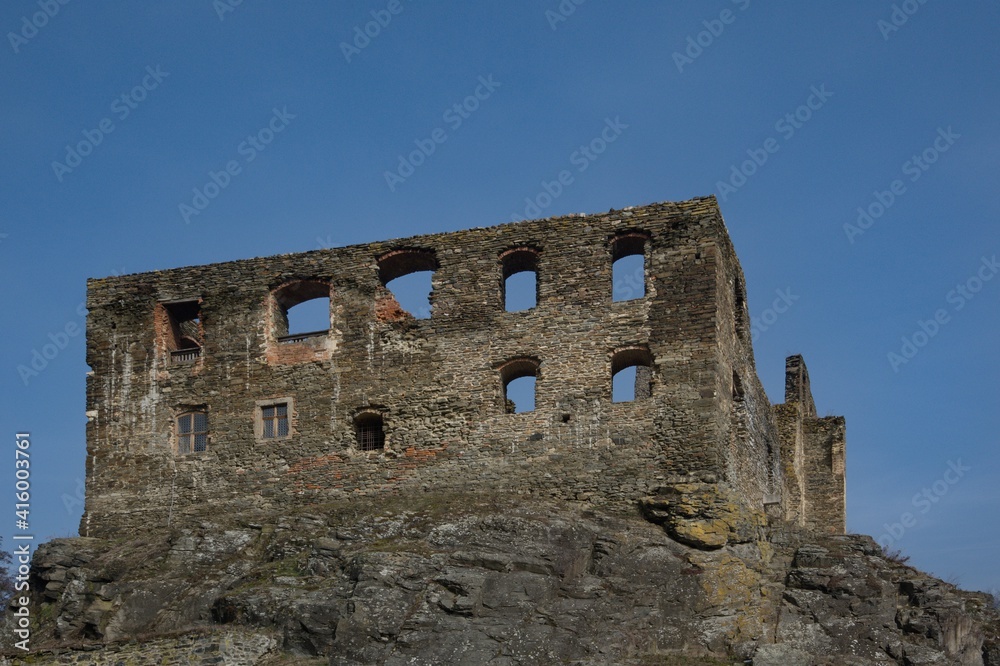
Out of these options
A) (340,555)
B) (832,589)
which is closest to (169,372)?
(340,555)

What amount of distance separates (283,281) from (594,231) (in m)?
8.04

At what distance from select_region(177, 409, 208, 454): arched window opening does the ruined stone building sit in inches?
2.0

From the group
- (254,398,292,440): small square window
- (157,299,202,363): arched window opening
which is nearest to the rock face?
(254,398,292,440): small square window

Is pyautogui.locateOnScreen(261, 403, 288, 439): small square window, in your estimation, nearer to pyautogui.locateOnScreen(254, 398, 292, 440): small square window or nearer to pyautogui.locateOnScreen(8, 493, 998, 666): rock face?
pyautogui.locateOnScreen(254, 398, 292, 440): small square window

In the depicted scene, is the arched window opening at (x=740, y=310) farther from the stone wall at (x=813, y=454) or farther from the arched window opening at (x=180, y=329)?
the arched window opening at (x=180, y=329)

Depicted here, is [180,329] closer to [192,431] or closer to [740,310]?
[192,431]

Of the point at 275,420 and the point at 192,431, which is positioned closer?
the point at 275,420

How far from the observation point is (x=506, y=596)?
25297 millimetres

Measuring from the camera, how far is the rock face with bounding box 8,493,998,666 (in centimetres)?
2438

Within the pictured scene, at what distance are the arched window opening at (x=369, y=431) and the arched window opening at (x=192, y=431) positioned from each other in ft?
13.1

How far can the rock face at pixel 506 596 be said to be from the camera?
24.4 meters

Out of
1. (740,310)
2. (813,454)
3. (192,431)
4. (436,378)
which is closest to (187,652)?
(192,431)

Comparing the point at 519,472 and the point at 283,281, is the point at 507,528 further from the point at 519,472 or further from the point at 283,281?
the point at 283,281

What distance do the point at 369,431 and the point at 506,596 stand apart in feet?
23.6
